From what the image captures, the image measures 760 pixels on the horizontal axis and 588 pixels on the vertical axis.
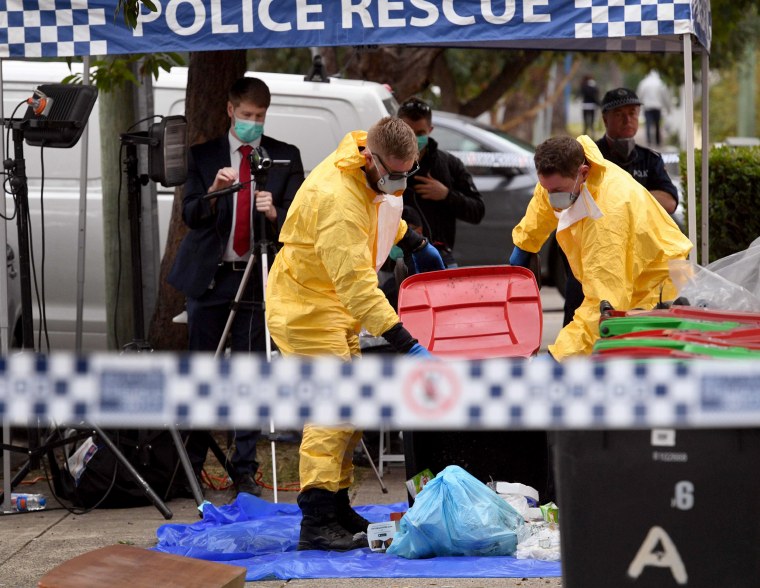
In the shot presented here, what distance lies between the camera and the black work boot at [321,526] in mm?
5820

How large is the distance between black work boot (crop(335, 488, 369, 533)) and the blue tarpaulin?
0.21m

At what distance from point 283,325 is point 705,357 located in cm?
213

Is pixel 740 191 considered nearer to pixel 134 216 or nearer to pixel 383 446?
pixel 383 446

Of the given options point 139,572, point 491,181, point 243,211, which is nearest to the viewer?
point 139,572

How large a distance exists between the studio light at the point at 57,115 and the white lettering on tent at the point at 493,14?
6.88 feet

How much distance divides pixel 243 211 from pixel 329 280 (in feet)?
4.92

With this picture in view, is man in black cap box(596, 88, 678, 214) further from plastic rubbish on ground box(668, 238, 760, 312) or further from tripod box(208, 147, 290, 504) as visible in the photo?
plastic rubbish on ground box(668, 238, 760, 312)

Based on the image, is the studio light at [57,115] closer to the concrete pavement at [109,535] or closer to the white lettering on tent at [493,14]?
the concrete pavement at [109,535]

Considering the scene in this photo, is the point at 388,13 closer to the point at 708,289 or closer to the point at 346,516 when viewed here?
the point at 708,289

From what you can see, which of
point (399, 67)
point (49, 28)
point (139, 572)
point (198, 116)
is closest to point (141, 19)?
point (49, 28)

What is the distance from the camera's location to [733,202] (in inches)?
376

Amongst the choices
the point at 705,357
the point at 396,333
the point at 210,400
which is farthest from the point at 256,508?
the point at 705,357

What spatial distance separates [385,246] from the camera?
19.5 ft

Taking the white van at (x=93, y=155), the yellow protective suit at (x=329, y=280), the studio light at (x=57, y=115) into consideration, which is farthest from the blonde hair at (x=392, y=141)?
the white van at (x=93, y=155)
